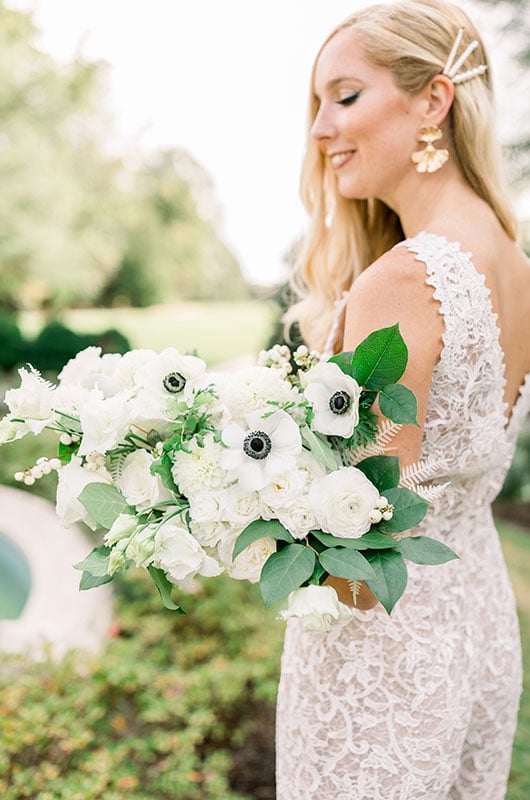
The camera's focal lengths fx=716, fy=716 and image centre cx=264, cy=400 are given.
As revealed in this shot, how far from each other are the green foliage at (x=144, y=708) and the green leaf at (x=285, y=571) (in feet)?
6.26

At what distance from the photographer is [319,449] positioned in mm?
1215

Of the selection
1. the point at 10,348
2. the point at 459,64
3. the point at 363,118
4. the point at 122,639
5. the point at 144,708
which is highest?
the point at 10,348

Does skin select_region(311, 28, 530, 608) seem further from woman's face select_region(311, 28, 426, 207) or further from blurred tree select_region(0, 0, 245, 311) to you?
blurred tree select_region(0, 0, 245, 311)

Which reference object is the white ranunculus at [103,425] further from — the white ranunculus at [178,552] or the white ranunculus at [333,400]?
the white ranunculus at [333,400]

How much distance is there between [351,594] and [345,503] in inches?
11.4

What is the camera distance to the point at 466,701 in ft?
5.22

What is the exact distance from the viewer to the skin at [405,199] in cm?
138

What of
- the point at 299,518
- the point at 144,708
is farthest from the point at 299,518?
the point at 144,708

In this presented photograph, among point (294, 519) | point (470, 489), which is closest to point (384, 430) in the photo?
point (294, 519)

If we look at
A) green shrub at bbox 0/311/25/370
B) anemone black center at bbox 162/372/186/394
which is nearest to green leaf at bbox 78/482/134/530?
anemone black center at bbox 162/372/186/394

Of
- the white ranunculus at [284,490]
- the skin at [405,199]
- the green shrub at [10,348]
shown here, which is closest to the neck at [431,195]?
the skin at [405,199]

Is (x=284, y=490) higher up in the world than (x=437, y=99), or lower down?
lower down

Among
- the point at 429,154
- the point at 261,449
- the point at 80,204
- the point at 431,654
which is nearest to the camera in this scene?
the point at 261,449

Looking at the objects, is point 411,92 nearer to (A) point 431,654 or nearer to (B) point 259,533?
(B) point 259,533
